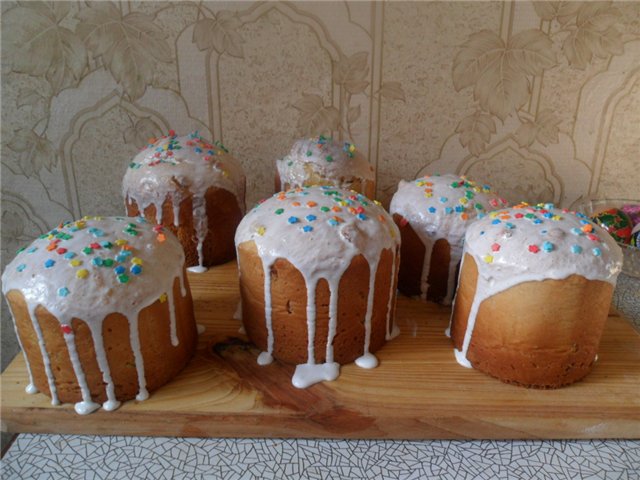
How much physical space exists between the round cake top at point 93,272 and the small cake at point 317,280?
6.7 inches

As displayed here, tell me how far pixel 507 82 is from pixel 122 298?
112cm

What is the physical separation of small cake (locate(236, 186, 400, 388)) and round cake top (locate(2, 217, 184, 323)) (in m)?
0.17

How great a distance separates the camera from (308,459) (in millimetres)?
790

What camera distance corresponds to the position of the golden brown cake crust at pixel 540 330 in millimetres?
823

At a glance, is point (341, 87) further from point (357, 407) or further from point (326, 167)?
point (357, 407)

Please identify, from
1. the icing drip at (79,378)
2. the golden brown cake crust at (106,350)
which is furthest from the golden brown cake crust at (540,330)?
the icing drip at (79,378)

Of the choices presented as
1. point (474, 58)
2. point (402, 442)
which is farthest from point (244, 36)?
point (402, 442)

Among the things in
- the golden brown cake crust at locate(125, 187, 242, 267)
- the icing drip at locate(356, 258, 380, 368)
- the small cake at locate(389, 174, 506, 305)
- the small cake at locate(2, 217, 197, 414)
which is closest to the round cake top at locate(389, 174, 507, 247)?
the small cake at locate(389, 174, 506, 305)

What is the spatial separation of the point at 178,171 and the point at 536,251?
2.61 ft

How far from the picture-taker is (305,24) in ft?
4.18

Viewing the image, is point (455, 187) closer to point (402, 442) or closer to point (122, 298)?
point (402, 442)

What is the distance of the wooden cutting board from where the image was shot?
0.81m

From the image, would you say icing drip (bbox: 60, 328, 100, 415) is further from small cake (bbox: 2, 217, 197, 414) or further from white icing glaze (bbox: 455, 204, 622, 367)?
white icing glaze (bbox: 455, 204, 622, 367)

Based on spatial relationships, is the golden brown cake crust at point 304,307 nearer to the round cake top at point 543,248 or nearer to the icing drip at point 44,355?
the round cake top at point 543,248
